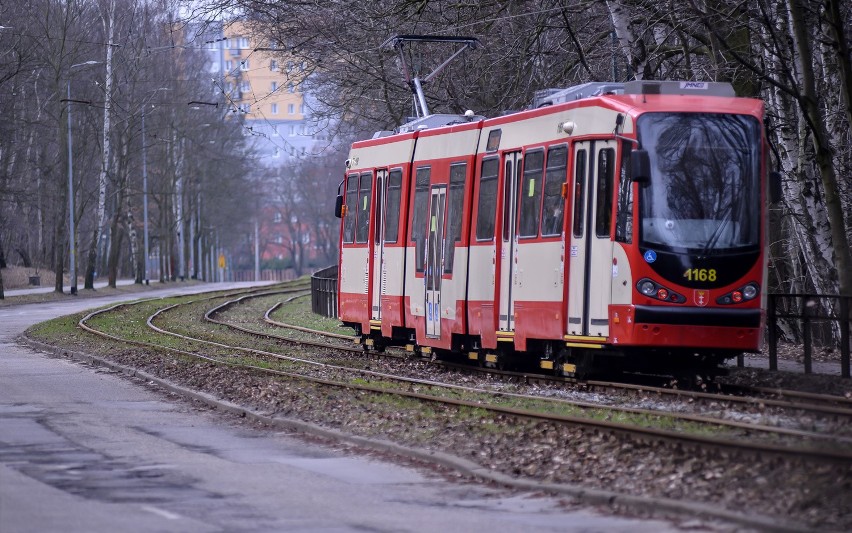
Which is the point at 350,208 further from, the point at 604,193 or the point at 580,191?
the point at 604,193

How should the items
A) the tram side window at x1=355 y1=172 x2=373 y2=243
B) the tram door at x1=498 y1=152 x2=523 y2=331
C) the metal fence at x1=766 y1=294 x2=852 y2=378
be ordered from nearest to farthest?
1. the metal fence at x1=766 y1=294 x2=852 y2=378
2. the tram door at x1=498 y1=152 x2=523 y2=331
3. the tram side window at x1=355 y1=172 x2=373 y2=243

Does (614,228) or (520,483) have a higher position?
(614,228)

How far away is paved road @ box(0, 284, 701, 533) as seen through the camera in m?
9.09

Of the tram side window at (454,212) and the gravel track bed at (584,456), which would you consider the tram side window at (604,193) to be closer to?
the gravel track bed at (584,456)

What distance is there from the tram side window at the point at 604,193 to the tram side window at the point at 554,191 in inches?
28.0

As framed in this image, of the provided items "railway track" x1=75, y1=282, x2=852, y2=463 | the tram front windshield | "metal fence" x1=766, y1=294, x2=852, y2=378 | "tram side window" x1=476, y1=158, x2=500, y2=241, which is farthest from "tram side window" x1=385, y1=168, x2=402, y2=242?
the tram front windshield

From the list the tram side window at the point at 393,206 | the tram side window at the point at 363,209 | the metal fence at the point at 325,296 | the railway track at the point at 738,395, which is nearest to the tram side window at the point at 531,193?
the railway track at the point at 738,395

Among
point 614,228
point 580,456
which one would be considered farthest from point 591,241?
point 580,456

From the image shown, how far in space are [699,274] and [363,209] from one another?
9.12 meters

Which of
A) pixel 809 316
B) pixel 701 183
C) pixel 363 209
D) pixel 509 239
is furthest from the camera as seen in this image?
pixel 363 209

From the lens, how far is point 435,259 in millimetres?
21422

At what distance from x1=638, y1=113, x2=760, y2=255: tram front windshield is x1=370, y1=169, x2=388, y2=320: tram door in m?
7.58

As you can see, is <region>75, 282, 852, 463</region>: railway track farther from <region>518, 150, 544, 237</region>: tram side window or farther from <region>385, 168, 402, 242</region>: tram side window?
<region>385, 168, 402, 242</region>: tram side window

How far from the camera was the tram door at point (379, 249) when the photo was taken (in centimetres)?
2348
